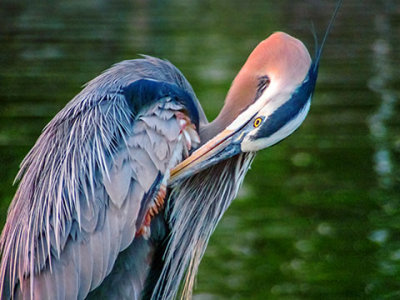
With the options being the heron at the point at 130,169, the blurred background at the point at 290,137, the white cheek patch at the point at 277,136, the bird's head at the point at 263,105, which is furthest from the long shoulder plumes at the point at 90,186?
the blurred background at the point at 290,137

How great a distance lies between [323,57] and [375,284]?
7.78 m

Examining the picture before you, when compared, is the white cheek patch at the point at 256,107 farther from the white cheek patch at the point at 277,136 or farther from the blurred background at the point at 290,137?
the blurred background at the point at 290,137

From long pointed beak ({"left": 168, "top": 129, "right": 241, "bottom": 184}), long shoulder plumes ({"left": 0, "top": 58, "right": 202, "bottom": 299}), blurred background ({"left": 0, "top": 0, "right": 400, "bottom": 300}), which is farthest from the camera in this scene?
blurred background ({"left": 0, "top": 0, "right": 400, "bottom": 300})

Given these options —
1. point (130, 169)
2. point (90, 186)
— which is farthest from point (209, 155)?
point (90, 186)

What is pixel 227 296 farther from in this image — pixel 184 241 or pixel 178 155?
pixel 178 155

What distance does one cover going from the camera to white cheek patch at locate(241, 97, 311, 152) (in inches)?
175

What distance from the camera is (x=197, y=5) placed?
1962cm

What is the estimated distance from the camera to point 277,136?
449 centimetres

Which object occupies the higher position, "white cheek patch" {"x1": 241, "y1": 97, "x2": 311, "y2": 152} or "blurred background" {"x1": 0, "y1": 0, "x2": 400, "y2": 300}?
"white cheek patch" {"x1": 241, "y1": 97, "x2": 311, "y2": 152}

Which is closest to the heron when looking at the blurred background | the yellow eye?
the yellow eye

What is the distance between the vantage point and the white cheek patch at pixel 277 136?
175 inches

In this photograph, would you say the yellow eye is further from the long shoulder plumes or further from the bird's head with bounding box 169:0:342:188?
the long shoulder plumes

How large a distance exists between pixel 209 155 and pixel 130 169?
382 mm

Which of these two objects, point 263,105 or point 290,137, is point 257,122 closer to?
point 263,105
